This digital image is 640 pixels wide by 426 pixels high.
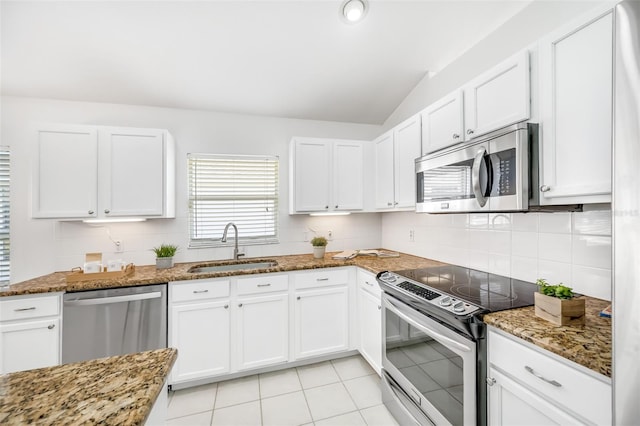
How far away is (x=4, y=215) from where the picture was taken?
244 centimetres

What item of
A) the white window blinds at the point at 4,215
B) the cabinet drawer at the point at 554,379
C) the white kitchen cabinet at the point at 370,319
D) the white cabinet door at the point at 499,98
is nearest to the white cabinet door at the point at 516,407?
the cabinet drawer at the point at 554,379

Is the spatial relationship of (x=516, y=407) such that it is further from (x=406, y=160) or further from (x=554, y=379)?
(x=406, y=160)

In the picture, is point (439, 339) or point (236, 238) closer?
point (439, 339)

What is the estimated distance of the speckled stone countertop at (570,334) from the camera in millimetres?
941

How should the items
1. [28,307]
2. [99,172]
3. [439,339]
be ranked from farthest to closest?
[99,172] < [28,307] < [439,339]

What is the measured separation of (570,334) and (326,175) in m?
2.29

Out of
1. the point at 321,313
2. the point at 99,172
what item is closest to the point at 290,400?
the point at 321,313

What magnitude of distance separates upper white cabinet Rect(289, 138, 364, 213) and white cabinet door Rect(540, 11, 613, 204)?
1.85 metres

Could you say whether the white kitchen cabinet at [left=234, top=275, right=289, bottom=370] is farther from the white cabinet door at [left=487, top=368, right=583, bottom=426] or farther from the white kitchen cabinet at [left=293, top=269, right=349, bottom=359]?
the white cabinet door at [left=487, top=368, right=583, bottom=426]

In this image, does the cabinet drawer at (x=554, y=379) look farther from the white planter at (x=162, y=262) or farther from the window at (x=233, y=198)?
the white planter at (x=162, y=262)

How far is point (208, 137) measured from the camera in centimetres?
298

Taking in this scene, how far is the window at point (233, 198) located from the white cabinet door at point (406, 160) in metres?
1.35

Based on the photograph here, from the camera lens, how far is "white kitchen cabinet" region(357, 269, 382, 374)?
229 cm

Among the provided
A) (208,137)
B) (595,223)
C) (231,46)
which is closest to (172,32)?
(231,46)
